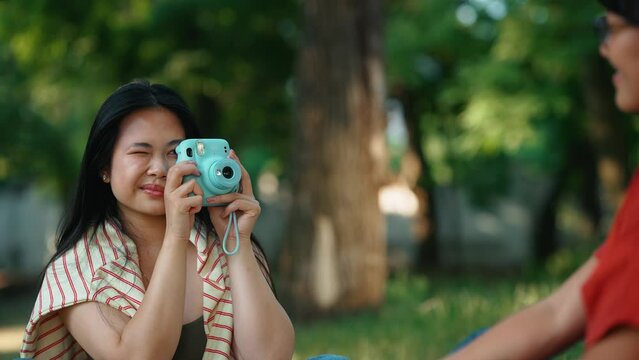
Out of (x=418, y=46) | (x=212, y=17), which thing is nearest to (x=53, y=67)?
→ (x=212, y=17)

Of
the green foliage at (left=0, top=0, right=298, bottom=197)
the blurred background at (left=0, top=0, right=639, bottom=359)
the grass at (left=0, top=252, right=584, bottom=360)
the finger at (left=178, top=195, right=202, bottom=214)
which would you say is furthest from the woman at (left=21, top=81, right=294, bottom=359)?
the green foliage at (left=0, top=0, right=298, bottom=197)

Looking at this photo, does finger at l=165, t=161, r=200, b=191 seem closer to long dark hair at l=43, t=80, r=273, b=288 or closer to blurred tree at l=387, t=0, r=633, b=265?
long dark hair at l=43, t=80, r=273, b=288

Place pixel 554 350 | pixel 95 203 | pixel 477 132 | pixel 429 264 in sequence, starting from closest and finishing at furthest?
1. pixel 554 350
2. pixel 95 203
3. pixel 477 132
4. pixel 429 264

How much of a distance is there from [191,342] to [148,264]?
0.30 meters

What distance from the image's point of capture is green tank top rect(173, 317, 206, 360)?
2.47 m

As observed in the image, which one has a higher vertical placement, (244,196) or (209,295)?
(244,196)

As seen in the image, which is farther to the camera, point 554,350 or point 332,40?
point 332,40

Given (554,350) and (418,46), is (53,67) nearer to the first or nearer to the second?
(418,46)

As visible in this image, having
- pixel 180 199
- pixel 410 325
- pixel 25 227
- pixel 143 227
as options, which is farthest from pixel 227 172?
pixel 25 227

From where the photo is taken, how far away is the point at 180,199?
7.59ft

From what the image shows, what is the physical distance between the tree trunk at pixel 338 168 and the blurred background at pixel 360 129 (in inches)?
0.6

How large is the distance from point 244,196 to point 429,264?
16.4m

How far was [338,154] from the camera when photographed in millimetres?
→ 8172

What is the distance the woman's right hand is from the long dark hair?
0.29 metres
